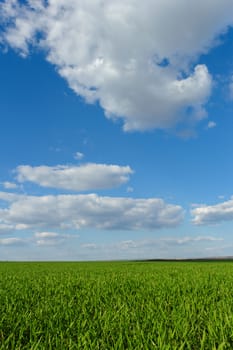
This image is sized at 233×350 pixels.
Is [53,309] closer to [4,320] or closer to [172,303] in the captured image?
[4,320]

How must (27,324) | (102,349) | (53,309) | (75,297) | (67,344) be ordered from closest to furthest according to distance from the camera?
(102,349), (67,344), (27,324), (53,309), (75,297)

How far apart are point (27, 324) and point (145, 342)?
169cm

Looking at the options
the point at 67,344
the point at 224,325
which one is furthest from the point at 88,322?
the point at 224,325

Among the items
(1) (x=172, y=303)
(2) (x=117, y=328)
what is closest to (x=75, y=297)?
(1) (x=172, y=303)

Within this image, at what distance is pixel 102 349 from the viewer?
3.42 m

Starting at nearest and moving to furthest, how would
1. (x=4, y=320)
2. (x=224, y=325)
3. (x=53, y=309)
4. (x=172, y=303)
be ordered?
(x=224, y=325) < (x=4, y=320) < (x=53, y=309) < (x=172, y=303)

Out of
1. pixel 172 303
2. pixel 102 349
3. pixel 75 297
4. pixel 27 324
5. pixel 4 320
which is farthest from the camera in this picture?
pixel 75 297

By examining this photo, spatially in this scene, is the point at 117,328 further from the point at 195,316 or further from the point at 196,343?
the point at 195,316

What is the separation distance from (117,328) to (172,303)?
2.04m

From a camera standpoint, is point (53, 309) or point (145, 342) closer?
point (145, 342)

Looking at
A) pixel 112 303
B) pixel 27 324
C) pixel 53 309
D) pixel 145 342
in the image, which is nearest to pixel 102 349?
pixel 145 342

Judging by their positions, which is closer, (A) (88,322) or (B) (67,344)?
(B) (67,344)

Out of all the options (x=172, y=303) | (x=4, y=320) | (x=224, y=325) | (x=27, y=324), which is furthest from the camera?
(x=172, y=303)

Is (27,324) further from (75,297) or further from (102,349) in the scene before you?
(75,297)
